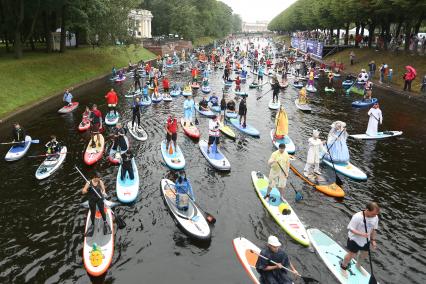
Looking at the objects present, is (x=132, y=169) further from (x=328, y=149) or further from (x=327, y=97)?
(x=327, y=97)

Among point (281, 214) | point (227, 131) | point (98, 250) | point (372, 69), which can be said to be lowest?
point (98, 250)

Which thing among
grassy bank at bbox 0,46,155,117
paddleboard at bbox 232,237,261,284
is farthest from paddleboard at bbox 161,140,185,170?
grassy bank at bbox 0,46,155,117

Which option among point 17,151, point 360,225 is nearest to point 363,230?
point 360,225

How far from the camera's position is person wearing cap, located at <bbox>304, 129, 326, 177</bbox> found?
58.7 ft

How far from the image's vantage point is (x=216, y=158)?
20.6 meters

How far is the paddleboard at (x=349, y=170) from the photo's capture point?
18.7 m

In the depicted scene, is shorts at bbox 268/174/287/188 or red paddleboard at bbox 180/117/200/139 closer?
shorts at bbox 268/174/287/188

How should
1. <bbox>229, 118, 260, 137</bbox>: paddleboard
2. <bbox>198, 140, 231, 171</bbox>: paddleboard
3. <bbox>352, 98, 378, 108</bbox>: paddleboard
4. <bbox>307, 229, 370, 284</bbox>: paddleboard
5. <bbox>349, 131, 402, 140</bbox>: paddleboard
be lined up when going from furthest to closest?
<bbox>352, 98, 378, 108</bbox>: paddleboard, <bbox>229, 118, 260, 137</bbox>: paddleboard, <bbox>349, 131, 402, 140</bbox>: paddleboard, <bbox>198, 140, 231, 171</bbox>: paddleboard, <bbox>307, 229, 370, 284</bbox>: paddleboard

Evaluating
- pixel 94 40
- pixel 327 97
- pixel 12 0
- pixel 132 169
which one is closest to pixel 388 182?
pixel 132 169

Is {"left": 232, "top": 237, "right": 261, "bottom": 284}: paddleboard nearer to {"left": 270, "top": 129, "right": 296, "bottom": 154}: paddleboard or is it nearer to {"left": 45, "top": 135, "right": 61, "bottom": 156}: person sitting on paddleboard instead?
{"left": 270, "top": 129, "right": 296, "bottom": 154}: paddleboard

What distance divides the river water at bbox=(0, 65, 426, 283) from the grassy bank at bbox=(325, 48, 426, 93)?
17.3 metres

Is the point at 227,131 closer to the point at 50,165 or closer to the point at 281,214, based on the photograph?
the point at 281,214

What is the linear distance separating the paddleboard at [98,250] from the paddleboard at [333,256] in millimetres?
7340

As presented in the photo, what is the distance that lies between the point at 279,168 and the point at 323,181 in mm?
4135
